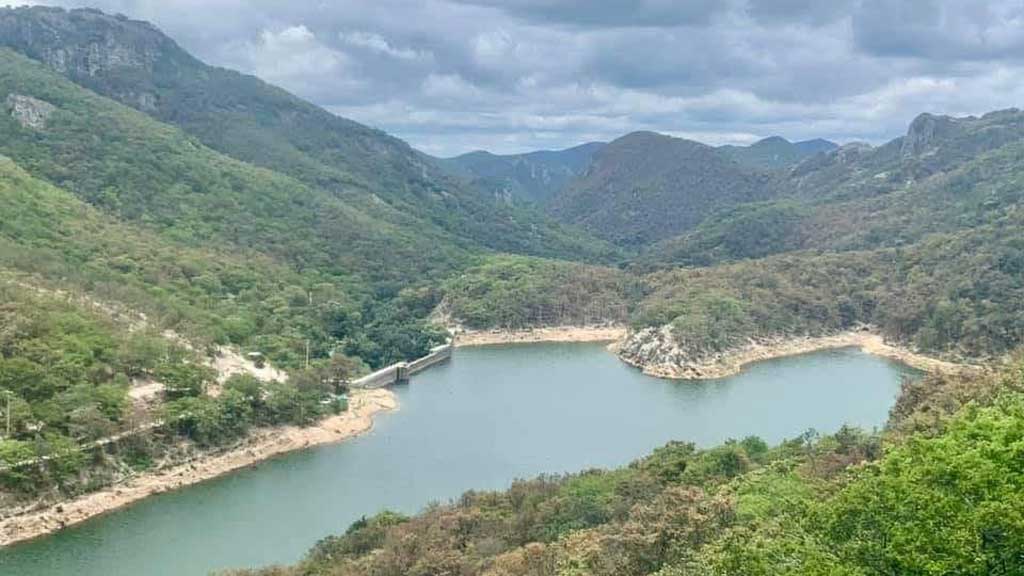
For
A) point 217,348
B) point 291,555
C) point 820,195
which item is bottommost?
point 291,555

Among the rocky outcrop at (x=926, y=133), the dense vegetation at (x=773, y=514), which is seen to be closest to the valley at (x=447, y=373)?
the dense vegetation at (x=773, y=514)

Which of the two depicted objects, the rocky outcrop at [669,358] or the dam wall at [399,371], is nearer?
the dam wall at [399,371]

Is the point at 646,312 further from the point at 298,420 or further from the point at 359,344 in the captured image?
the point at 298,420

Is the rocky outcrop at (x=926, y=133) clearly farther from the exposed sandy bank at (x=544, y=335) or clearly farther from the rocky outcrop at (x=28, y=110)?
the rocky outcrop at (x=28, y=110)

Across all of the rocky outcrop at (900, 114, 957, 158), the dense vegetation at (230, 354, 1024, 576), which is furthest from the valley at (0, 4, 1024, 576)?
the rocky outcrop at (900, 114, 957, 158)

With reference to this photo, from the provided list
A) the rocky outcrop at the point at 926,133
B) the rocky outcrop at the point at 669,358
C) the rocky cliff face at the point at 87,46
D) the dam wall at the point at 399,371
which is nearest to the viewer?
the dam wall at the point at 399,371

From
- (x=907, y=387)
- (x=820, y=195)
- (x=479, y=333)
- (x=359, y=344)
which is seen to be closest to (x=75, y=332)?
(x=359, y=344)

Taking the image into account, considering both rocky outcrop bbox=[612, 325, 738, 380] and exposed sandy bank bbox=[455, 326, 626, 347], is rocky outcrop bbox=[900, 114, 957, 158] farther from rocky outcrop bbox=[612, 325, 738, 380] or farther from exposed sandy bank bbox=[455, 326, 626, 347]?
rocky outcrop bbox=[612, 325, 738, 380]

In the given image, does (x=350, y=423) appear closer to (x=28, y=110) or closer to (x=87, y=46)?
(x=28, y=110)
